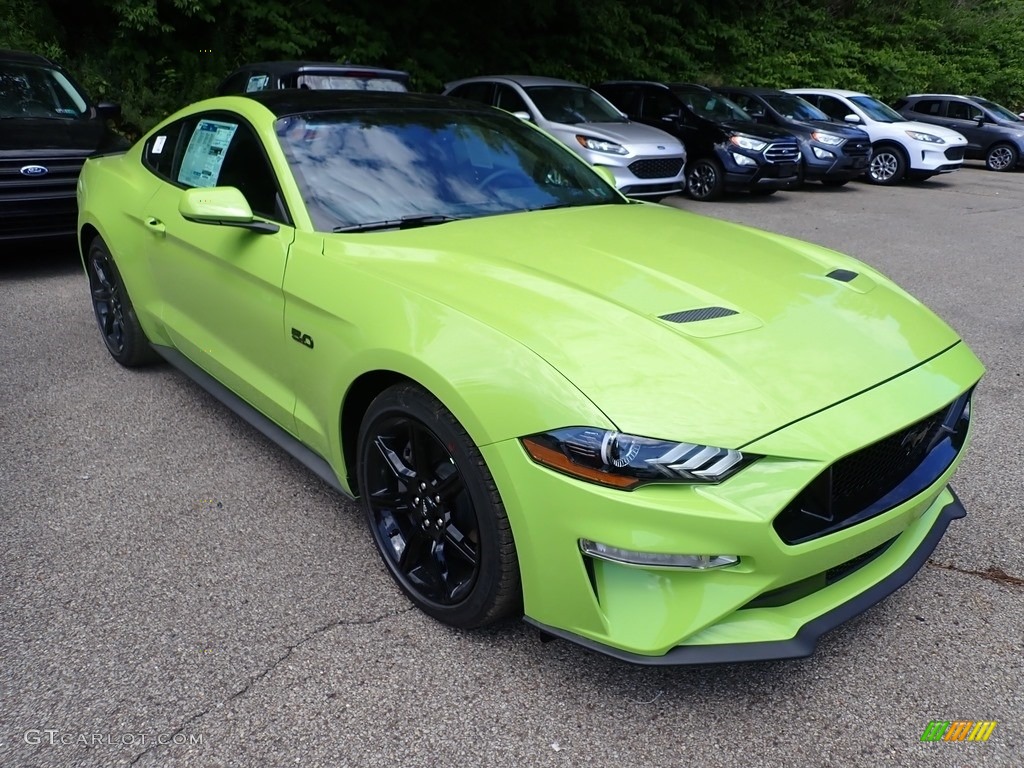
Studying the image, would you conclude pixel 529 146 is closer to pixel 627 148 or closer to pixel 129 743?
pixel 129 743

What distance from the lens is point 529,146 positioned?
144 inches

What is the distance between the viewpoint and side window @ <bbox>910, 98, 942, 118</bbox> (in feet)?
56.3

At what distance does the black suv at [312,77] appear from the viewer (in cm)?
785

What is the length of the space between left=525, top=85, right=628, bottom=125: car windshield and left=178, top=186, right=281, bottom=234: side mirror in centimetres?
786

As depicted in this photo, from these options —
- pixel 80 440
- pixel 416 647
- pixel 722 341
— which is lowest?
pixel 80 440

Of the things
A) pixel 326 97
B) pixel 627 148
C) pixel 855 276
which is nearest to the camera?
pixel 855 276

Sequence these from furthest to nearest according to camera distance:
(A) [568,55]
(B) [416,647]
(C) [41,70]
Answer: (A) [568,55]
(C) [41,70]
(B) [416,647]

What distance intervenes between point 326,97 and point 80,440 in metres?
1.95

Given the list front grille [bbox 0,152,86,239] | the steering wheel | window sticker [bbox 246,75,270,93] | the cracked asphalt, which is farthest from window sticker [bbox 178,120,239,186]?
window sticker [bbox 246,75,270,93]

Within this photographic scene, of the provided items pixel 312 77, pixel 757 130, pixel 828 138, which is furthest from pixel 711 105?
pixel 312 77

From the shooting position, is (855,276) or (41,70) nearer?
(855,276)

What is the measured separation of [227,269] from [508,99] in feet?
26.8

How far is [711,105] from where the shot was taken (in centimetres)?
1230

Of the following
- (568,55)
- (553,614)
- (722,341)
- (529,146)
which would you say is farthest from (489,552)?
(568,55)
